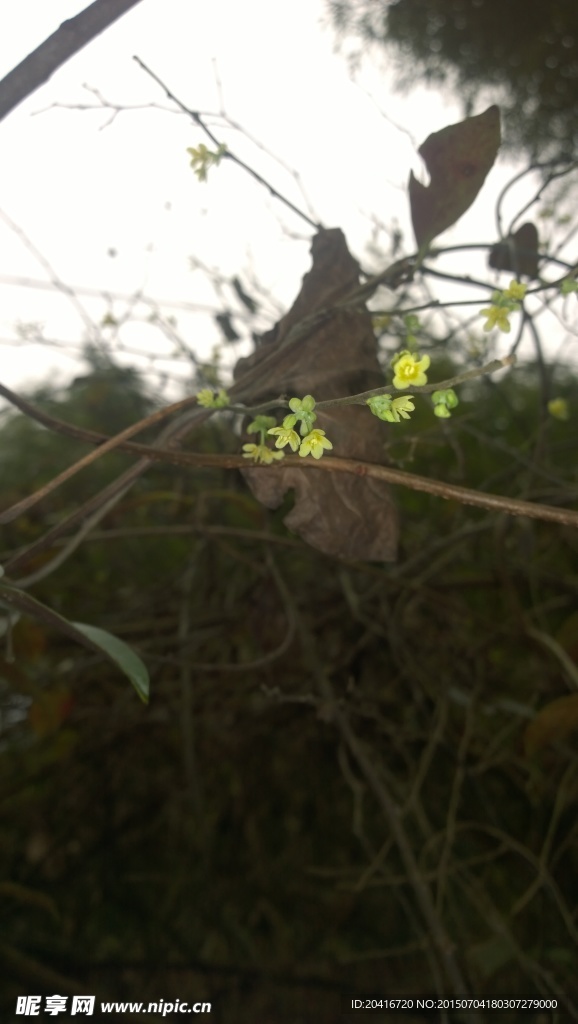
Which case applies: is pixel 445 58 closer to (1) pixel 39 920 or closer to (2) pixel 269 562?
(2) pixel 269 562

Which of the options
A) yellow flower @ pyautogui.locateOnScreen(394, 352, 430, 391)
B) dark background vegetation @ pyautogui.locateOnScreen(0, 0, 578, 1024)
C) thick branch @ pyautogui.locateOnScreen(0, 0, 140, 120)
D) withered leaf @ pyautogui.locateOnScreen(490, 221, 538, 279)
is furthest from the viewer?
dark background vegetation @ pyautogui.locateOnScreen(0, 0, 578, 1024)

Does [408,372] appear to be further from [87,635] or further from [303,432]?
[87,635]

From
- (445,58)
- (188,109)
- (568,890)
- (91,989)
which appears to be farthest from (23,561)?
(445,58)

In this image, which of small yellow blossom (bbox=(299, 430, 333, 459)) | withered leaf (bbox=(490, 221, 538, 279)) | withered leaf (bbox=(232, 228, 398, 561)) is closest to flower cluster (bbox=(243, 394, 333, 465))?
small yellow blossom (bbox=(299, 430, 333, 459))

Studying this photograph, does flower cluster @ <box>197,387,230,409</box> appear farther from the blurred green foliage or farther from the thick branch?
the blurred green foliage

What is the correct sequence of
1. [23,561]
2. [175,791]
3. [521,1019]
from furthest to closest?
1. [175,791]
2. [521,1019]
3. [23,561]

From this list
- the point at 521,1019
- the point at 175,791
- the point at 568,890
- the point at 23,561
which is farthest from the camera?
the point at 175,791

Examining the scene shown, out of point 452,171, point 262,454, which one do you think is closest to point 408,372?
point 262,454
